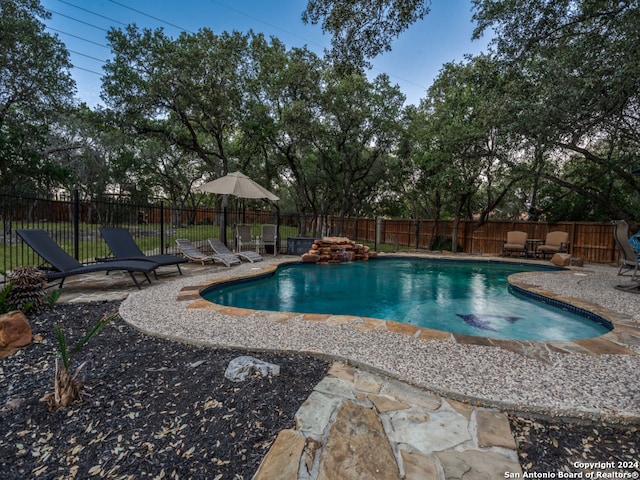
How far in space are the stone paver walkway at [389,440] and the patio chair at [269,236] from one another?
8625 millimetres

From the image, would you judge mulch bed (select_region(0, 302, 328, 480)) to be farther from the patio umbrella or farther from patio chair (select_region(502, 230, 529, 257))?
patio chair (select_region(502, 230, 529, 257))

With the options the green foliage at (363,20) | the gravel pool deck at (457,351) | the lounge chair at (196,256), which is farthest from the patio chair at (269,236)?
the green foliage at (363,20)

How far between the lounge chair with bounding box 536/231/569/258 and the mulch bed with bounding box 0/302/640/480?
1054 cm

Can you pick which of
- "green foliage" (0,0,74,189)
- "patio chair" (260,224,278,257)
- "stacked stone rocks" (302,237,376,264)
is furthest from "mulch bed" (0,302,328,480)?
"green foliage" (0,0,74,189)

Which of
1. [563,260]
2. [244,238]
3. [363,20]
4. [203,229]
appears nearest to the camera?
[363,20]

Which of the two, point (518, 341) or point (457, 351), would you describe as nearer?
point (457, 351)

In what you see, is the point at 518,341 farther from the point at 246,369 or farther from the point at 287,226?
the point at 287,226

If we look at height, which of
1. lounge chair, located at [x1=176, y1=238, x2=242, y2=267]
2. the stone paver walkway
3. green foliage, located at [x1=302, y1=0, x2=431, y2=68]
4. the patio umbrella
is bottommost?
the stone paver walkway

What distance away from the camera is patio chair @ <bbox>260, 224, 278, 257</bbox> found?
34.5 ft

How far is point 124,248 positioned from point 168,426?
208 inches

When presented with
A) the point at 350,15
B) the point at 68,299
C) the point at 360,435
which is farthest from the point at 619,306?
the point at 68,299

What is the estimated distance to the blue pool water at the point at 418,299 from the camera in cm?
443

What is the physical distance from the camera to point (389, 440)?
163 cm

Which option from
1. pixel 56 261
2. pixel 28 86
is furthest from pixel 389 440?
pixel 28 86
